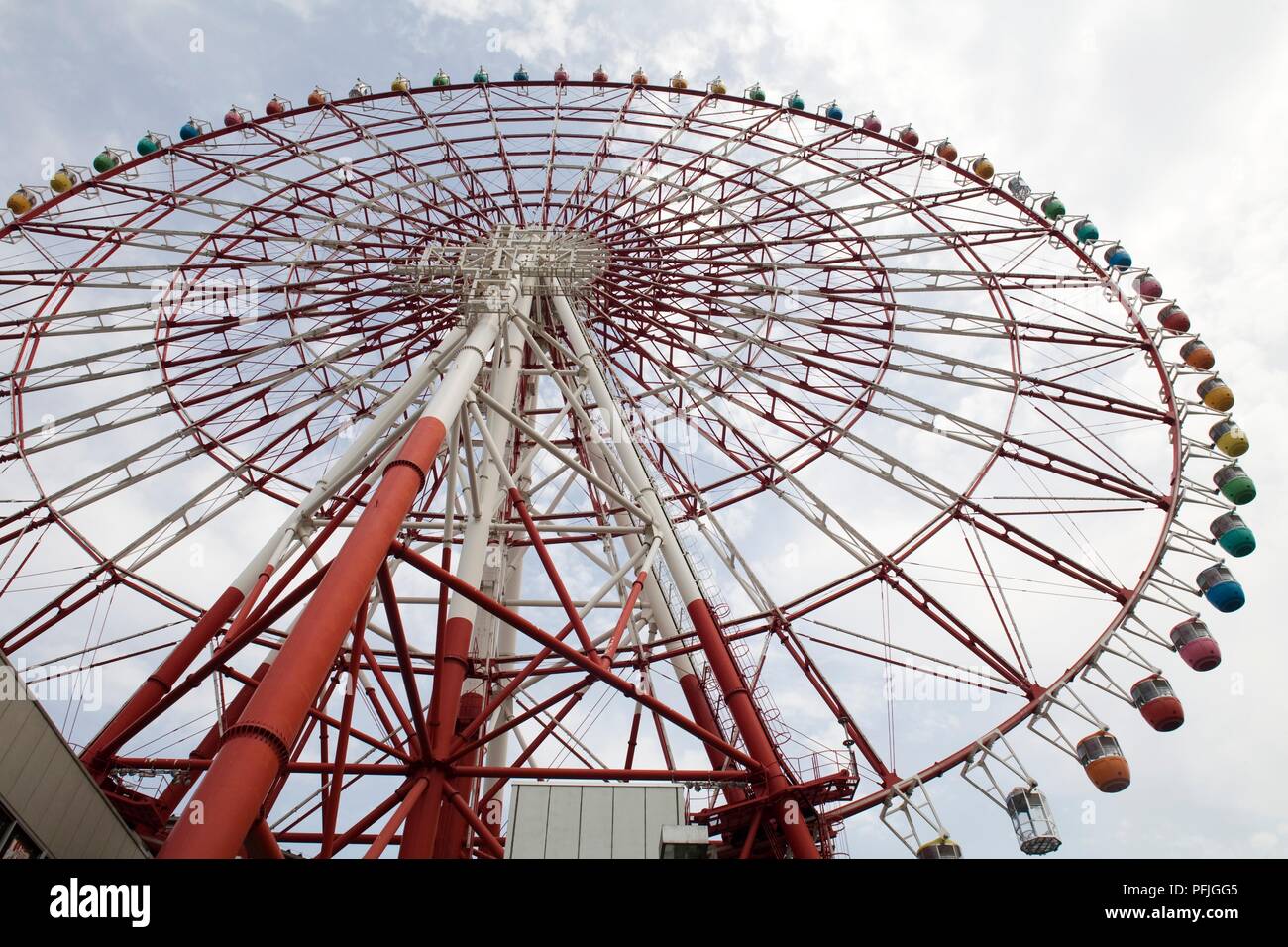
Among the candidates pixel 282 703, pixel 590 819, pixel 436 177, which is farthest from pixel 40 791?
pixel 436 177

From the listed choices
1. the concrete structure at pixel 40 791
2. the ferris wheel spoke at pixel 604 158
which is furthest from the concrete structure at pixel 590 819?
the ferris wheel spoke at pixel 604 158

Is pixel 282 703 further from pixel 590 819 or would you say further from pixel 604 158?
pixel 604 158

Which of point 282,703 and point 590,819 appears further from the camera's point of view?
point 590,819

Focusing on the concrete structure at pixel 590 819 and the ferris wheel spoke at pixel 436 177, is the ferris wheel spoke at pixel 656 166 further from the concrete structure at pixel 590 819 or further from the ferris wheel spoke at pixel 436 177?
the concrete structure at pixel 590 819

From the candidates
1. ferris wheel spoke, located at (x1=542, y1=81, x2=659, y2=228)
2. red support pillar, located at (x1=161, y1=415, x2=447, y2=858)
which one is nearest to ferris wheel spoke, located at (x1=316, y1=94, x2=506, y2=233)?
ferris wheel spoke, located at (x1=542, y1=81, x2=659, y2=228)

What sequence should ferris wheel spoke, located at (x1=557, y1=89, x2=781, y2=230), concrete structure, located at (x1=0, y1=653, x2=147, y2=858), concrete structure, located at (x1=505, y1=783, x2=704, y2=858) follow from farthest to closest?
1. ferris wheel spoke, located at (x1=557, y1=89, x2=781, y2=230)
2. concrete structure, located at (x1=505, y1=783, x2=704, y2=858)
3. concrete structure, located at (x1=0, y1=653, x2=147, y2=858)

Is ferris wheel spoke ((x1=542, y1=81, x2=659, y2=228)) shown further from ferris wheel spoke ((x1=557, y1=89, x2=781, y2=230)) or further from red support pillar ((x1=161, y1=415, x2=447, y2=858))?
red support pillar ((x1=161, y1=415, x2=447, y2=858))

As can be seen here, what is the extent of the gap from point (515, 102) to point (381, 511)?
21391 millimetres

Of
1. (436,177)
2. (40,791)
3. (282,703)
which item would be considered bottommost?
(40,791)

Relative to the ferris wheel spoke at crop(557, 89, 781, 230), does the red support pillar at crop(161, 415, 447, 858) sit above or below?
below

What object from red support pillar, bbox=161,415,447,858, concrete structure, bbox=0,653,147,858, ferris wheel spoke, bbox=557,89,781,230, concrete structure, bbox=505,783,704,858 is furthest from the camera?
ferris wheel spoke, bbox=557,89,781,230

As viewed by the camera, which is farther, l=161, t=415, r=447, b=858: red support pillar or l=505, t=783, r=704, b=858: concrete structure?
l=505, t=783, r=704, b=858: concrete structure
